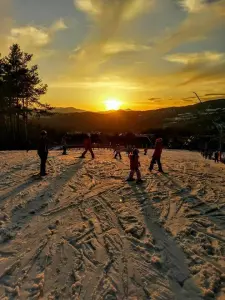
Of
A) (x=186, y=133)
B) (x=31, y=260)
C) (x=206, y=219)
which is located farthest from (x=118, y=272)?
(x=186, y=133)

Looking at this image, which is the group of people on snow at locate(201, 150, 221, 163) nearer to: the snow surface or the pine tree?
the snow surface

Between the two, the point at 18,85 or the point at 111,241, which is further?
the point at 18,85

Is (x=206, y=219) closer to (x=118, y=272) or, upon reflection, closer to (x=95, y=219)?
(x=95, y=219)

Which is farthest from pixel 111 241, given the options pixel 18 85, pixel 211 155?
pixel 18 85

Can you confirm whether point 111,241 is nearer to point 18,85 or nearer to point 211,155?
point 211,155

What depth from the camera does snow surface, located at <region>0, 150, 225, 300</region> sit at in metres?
5.46

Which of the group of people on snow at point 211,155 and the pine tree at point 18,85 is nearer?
the group of people on snow at point 211,155

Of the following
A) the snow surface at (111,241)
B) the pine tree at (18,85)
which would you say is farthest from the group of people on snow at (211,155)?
the pine tree at (18,85)

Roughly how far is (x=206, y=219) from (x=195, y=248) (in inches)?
83.9

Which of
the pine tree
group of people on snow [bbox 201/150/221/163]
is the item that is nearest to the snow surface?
group of people on snow [bbox 201/150/221/163]

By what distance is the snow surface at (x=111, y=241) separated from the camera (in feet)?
17.9

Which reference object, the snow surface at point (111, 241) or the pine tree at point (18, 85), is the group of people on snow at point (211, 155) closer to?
the snow surface at point (111, 241)

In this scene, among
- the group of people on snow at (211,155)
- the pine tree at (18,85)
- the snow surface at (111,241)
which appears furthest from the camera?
the pine tree at (18,85)

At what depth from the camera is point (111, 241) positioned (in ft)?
23.7
